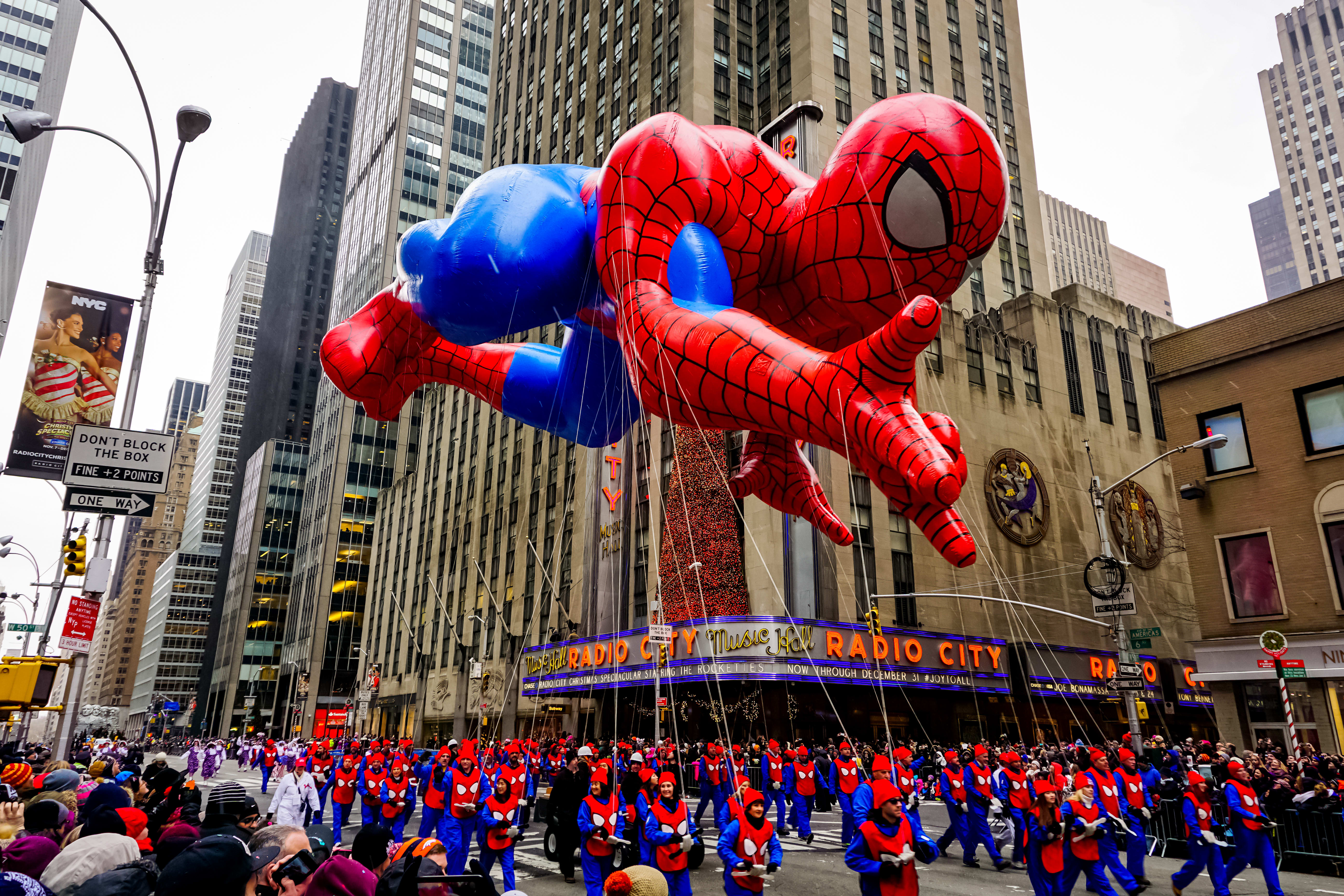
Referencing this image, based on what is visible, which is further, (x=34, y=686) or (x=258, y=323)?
(x=258, y=323)

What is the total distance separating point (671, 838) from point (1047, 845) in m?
4.37

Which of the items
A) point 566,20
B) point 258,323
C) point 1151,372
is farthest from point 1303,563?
point 258,323

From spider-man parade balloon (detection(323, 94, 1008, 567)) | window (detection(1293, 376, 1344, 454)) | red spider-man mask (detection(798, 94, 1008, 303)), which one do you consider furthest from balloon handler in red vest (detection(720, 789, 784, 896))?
window (detection(1293, 376, 1344, 454))

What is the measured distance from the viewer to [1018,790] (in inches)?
508

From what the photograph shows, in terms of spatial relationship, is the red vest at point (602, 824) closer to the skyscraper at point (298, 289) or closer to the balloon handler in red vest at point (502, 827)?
the balloon handler in red vest at point (502, 827)

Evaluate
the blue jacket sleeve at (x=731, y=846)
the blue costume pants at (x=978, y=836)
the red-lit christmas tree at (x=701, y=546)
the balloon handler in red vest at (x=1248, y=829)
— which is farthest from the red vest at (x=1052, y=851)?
the red-lit christmas tree at (x=701, y=546)

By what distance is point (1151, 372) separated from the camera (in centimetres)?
4806

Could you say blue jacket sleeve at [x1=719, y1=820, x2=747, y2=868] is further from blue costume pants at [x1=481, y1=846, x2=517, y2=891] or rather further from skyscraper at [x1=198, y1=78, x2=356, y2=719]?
skyscraper at [x1=198, y1=78, x2=356, y2=719]

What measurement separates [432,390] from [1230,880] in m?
62.2

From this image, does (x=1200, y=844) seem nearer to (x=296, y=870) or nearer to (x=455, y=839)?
(x=455, y=839)

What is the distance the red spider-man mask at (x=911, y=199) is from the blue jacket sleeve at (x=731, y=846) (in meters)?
5.01

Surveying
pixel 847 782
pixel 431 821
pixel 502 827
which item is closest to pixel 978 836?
pixel 847 782

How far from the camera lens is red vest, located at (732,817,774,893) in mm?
8125

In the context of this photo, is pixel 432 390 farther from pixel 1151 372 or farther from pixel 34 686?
pixel 34 686
